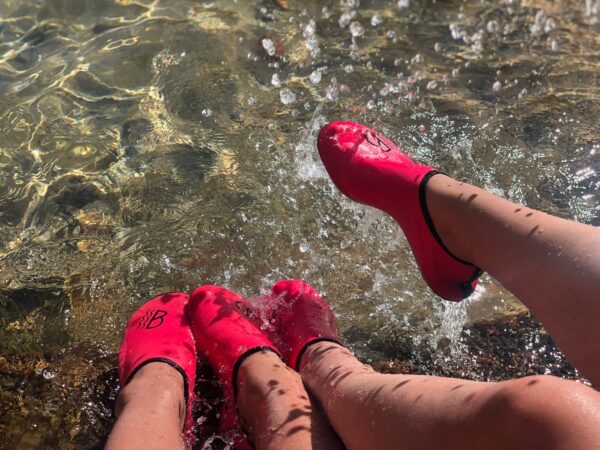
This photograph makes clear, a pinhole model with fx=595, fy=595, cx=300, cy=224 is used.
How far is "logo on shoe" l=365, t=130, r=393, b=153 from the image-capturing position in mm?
2305

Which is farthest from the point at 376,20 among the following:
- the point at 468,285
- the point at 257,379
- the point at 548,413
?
the point at 548,413

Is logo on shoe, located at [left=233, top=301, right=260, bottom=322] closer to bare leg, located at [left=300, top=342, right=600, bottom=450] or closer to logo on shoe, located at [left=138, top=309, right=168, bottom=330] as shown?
logo on shoe, located at [left=138, top=309, right=168, bottom=330]

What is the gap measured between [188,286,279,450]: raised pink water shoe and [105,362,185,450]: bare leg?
165 millimetres

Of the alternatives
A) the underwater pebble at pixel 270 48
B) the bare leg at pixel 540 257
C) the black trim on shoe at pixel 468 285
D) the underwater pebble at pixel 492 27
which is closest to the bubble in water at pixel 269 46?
the underwater pebble at pixel 270 48

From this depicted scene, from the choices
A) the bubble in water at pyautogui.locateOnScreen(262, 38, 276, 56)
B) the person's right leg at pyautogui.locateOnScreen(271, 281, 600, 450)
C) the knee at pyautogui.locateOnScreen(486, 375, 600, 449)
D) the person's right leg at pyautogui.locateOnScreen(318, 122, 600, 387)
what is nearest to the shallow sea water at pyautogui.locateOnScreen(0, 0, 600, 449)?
the bubble in water at pyautogui.locateOnScreen(262, 38, 276, 56)

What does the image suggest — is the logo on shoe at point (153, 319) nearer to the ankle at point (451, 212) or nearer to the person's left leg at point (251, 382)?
the person's left leg at point (251, 382)

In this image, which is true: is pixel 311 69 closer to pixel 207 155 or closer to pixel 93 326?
pixel 207 155

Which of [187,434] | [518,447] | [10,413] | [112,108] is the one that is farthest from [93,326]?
[518,447]

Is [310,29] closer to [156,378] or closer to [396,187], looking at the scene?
[396,187]

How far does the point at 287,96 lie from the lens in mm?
2822

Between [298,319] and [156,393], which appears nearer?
[156,393]

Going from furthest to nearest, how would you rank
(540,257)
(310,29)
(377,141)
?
(310,29), (377,141), (540,257)

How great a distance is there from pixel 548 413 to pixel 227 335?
3.81 feet

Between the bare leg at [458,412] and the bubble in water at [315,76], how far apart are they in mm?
1663
